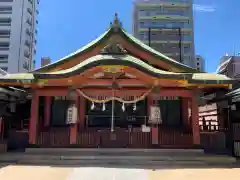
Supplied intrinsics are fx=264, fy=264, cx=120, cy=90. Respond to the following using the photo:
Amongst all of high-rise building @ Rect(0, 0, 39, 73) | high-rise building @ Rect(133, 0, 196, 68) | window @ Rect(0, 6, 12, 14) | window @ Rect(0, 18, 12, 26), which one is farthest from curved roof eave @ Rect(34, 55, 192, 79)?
window @ Rect(0, 6, 12, 14)

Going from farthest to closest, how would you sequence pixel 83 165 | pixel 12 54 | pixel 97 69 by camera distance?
pixel 12 54, pixel 97 69, pixel 83 165

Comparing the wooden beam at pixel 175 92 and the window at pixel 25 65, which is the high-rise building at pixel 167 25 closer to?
the window at pixel 25 65

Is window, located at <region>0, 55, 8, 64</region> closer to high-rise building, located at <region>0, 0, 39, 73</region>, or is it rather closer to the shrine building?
high-rise building, located at <region>0, 0, 39, 73</region>

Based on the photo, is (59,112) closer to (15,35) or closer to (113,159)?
(113,159)

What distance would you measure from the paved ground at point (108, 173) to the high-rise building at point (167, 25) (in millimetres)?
52225

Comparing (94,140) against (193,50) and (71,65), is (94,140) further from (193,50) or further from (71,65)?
(193,50)

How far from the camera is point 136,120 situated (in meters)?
13.9

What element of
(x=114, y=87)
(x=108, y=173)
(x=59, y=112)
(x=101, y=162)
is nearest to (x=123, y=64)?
(x=114, y=87)

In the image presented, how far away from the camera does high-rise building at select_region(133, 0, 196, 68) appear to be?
60.6 m

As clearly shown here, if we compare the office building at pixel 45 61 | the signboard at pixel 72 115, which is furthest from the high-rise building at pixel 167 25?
the signboard at pixel 72 115

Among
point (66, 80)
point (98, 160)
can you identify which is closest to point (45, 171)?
point (98, 160)

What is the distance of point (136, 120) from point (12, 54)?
47.7 meters

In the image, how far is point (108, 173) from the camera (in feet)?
28.1

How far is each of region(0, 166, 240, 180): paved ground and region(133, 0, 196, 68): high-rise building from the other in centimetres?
5223
